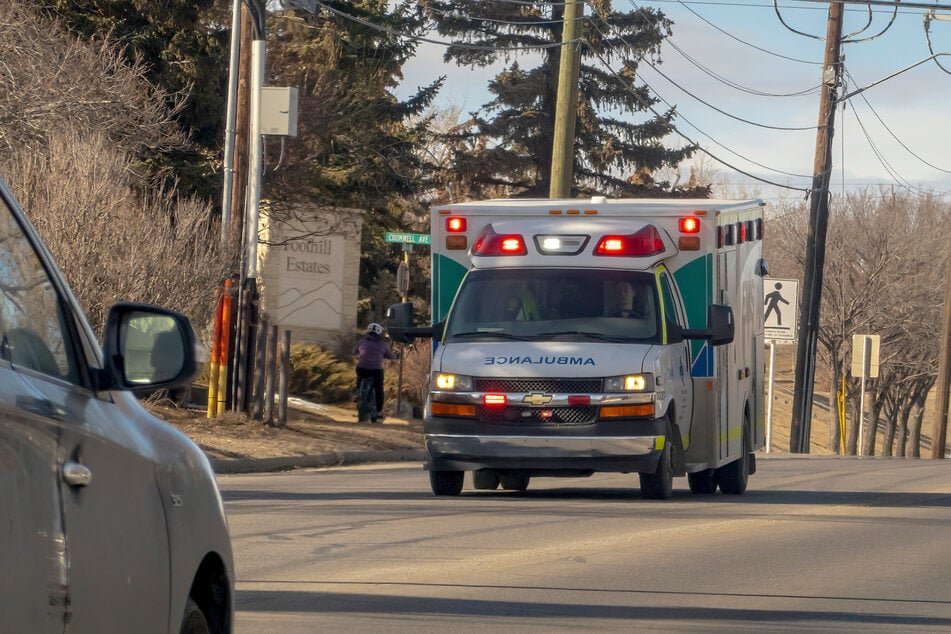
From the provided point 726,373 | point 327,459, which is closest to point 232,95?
point 327,459

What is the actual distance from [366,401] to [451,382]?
1247cm

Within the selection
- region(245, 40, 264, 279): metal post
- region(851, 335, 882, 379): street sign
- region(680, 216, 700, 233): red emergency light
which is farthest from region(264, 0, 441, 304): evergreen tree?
region(680, 216, 700, 233): red emergency light

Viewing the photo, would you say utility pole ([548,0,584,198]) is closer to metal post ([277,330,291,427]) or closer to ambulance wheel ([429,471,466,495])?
metal post ([277,330,291,427])

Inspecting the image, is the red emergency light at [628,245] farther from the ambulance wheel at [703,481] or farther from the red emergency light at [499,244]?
the ambulance wheel at [703,481]

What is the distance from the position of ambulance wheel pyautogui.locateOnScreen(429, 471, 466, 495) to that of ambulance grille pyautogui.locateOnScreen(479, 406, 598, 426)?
1.18 m

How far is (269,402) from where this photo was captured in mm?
22094

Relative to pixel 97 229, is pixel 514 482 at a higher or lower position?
lower

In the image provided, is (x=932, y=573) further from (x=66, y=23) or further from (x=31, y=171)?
(x=66, y=23)

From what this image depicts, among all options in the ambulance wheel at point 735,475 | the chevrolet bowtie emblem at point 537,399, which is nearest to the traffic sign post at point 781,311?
the ambulance wheel at point 735,475

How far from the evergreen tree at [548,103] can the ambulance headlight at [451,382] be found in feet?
98.2

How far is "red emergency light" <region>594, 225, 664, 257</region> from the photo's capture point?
1457cm

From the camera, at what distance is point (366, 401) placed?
26328mm

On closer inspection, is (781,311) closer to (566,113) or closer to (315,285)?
(566,113)

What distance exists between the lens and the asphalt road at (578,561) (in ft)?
26.6
